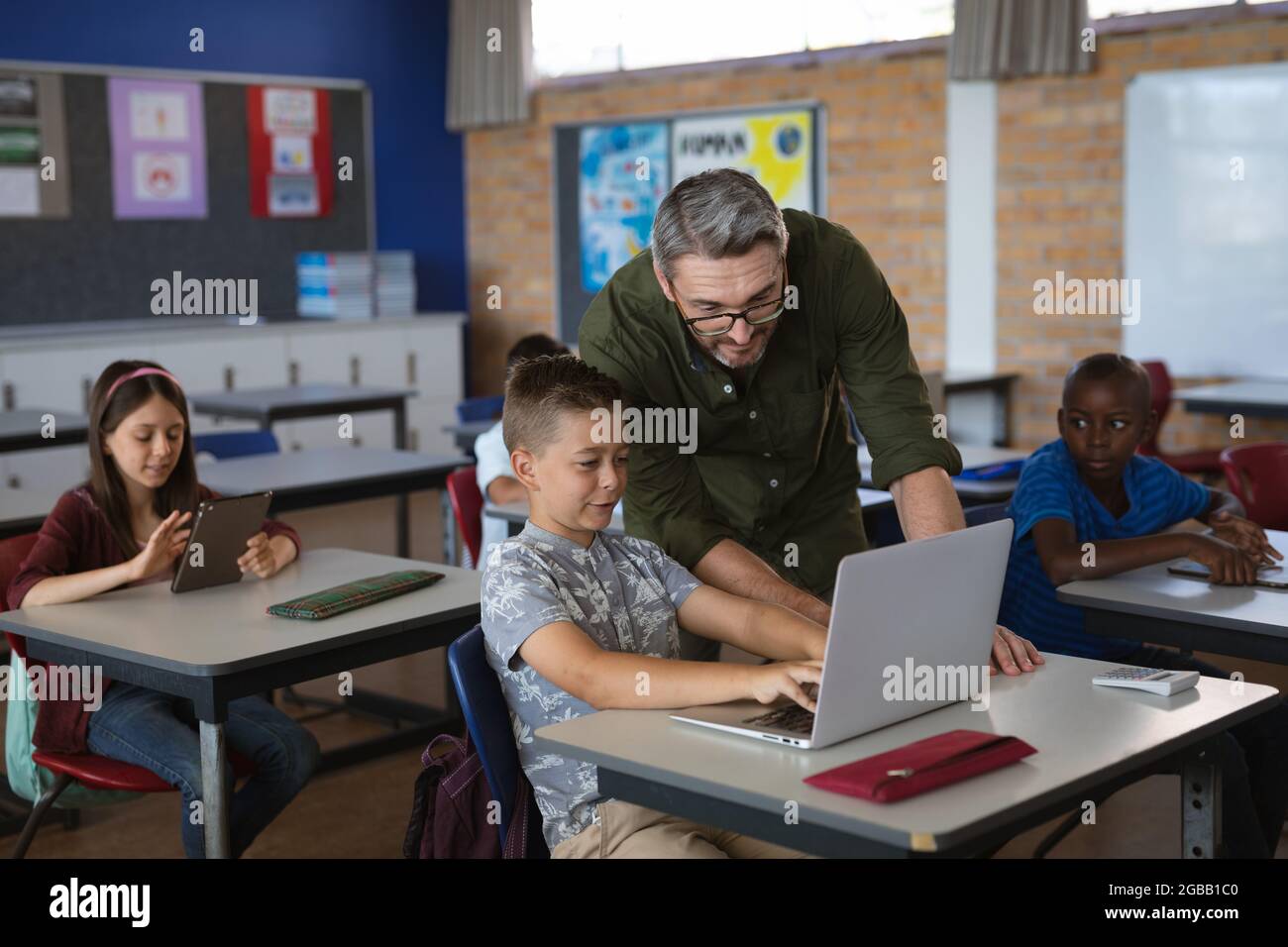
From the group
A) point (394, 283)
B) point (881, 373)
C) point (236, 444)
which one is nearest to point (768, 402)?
point (881, 373)

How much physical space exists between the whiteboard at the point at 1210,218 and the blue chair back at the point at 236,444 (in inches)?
141

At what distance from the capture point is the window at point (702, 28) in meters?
6.76

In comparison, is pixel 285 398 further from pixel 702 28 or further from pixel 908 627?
pixel 908 627

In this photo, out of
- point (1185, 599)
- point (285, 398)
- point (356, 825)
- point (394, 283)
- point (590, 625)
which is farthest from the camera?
point (394, 283)

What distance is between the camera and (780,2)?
7.15 m

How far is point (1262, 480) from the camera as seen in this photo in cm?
371

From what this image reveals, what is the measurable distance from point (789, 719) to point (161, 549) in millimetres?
1399

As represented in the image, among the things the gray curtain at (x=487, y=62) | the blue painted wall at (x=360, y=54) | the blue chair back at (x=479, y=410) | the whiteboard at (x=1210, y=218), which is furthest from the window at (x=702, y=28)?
the blue chair back at (x=479, y=410)

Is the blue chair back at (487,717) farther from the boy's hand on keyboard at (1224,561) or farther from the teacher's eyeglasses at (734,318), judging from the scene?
the boy's hand on keyboard at (1224,561)

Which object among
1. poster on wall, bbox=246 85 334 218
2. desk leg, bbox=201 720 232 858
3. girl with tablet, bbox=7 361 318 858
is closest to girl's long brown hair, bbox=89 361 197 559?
girl with tablet, bbox=7 361 318 858

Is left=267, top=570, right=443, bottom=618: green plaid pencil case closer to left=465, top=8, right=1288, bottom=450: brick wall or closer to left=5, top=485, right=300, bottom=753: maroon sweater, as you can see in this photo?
left=5, top=485, right=300, bottom=753: maroon sweater

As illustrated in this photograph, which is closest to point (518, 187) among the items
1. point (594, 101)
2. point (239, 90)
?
point (594, 101)

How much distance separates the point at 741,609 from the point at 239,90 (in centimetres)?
631
